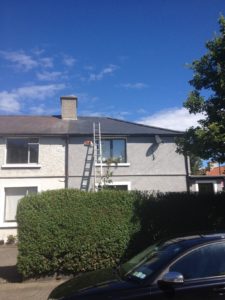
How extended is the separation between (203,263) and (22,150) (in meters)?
16.7

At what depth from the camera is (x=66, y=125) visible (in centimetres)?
2239

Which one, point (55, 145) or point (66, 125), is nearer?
point (55, 145)

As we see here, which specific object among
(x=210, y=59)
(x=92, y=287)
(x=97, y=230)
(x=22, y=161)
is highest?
(x=210, y=59)

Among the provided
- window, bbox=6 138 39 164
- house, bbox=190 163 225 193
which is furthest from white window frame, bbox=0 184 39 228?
house, bbox=190 163 225 193

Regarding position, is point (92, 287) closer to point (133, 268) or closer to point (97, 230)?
point (133, 268)

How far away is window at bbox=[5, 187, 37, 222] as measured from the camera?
785 inches

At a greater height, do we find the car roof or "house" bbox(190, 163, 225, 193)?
"house" bbox(190, 163, 225, 193)

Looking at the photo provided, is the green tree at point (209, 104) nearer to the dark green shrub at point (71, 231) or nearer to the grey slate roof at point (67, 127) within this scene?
the dark green shrub at point (71, 231)

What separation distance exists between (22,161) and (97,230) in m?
10.9

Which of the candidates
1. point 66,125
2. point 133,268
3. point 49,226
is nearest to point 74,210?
point 49,226

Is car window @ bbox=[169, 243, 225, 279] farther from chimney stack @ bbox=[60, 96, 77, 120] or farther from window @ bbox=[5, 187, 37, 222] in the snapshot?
chimney stack @ bbox=[60, 96, 77, 120]

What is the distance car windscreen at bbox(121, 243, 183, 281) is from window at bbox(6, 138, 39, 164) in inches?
601

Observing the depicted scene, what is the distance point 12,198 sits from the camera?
20.2 metres

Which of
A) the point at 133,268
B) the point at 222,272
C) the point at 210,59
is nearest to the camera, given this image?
the point at 222,272
